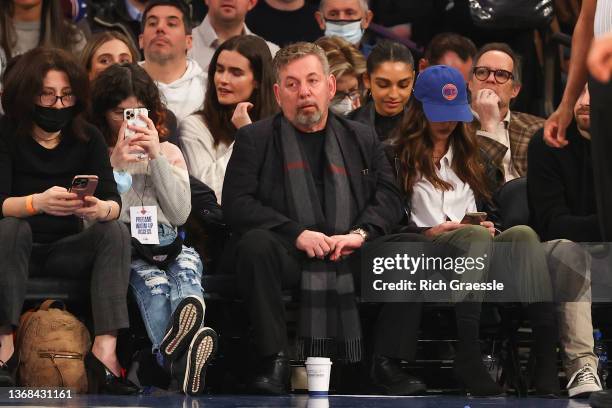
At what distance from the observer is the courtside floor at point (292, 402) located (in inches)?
180

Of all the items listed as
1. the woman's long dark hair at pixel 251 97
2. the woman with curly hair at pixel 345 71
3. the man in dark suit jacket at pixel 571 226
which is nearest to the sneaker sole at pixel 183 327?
the woman's long dark hair at pixel 251 97

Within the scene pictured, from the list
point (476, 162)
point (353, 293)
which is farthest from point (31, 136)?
point (476, 162)

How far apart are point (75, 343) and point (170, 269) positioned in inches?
20.7

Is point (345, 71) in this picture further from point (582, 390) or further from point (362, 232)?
point (582, 390)

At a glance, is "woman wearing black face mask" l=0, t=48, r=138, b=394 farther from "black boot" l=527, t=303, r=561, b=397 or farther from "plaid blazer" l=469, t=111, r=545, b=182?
"plaid blazer" l=469, t=111, r=545, b=182

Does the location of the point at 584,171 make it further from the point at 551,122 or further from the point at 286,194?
the point at 551,122

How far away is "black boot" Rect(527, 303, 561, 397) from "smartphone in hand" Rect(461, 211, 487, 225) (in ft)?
1.44

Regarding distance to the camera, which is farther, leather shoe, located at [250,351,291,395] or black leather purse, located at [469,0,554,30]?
black leather purse, located at [469,0,554,30]

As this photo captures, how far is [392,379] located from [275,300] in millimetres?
582

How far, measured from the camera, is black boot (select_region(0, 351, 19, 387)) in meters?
4.87

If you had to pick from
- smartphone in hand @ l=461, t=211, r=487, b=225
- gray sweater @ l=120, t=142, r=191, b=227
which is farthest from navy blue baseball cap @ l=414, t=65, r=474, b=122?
gray sweater @ l=120, t=142, r=191, b=227

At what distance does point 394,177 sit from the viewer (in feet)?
18.9

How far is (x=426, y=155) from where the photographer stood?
5.83 metres

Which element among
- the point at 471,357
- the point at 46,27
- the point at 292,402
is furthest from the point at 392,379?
the point at 46,27
